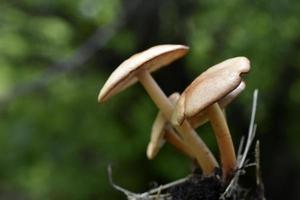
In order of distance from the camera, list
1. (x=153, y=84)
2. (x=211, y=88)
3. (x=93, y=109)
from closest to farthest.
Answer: (x=211, y=88) < (x=153, y=84) < (x=93, y=109)

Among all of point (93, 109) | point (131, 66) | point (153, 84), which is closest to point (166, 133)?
point (153, 84)

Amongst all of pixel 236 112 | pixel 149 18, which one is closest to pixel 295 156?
pixel 236 112

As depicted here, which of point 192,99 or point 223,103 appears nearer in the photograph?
point 192,99

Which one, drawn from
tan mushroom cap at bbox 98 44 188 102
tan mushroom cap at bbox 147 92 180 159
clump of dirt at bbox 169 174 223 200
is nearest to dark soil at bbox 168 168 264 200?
clump of dirt at bbox 169 174 223 200

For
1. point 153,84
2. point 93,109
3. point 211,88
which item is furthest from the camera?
point 93,109

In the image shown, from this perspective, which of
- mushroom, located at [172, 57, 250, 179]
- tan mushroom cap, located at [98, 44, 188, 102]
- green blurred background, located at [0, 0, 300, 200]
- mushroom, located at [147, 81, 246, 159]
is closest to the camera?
mushroom, located at [172, 57, 250, 179]

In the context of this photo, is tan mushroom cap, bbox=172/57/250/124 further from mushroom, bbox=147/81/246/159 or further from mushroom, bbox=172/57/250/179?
mushroom, bbox=147/81/246/159

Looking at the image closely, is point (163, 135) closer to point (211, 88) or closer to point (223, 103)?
point (223, 103)

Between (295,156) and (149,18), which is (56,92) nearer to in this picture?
(149,18)
